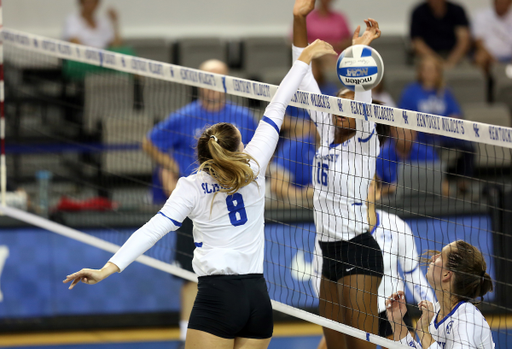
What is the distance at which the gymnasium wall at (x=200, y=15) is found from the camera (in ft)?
33.1

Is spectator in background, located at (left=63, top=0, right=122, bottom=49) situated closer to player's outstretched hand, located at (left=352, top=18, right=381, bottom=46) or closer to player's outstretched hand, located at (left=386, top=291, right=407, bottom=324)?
player's outstretched hand, located at (left=352, top=18, right=381, bottom=46)

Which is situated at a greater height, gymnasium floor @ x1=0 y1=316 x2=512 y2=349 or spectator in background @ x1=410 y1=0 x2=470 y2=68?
spectator in background @ x1=410 y1=0 x2=470 y2=68

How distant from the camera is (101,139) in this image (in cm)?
771

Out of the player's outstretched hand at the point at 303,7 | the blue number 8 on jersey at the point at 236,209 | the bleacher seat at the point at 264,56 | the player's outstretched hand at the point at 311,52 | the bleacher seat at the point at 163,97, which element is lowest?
the blue number 8 on jersey at the point at 236,209

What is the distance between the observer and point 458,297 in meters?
3.25

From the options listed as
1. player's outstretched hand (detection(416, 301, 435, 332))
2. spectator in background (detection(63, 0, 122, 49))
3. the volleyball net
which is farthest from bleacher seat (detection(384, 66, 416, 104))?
player's outstretched hand (detection(416, 301, 435, 332))

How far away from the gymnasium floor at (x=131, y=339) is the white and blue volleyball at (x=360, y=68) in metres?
3.35

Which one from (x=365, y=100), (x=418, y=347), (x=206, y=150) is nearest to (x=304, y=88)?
(x=365, y=100)

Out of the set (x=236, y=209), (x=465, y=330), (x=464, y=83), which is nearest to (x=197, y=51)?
(x=464, y=83)

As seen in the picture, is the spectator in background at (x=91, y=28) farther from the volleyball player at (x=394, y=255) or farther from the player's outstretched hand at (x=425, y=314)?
the player's outstretched hand at (x=425, y=314)

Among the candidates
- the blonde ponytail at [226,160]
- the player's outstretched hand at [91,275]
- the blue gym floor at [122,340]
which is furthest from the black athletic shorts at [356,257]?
the blue gym floor at [122,340]

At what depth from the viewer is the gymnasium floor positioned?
6254 mm

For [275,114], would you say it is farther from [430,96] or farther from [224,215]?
[430,96]

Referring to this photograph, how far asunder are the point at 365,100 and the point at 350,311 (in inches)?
48.8
